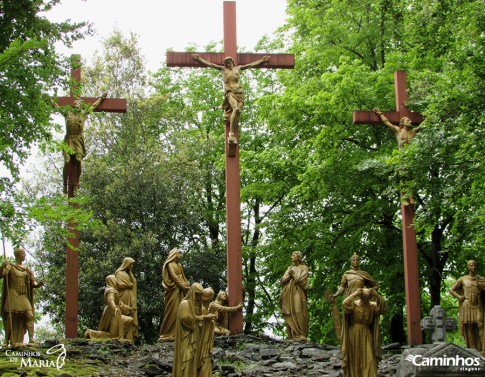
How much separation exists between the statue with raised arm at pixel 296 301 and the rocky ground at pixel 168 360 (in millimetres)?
436

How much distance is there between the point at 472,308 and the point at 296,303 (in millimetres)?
3127

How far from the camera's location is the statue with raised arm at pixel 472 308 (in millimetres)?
14766

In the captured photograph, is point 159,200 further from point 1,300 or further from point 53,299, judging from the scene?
point 1,300

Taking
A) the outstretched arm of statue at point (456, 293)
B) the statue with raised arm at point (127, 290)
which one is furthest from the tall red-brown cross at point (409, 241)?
the statue with raised arm at point (127, 290)

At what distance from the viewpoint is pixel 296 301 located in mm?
15078

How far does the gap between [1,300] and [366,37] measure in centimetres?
1316

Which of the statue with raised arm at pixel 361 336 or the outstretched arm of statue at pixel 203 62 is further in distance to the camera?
the outstretched arm of statue at pixel 203 62

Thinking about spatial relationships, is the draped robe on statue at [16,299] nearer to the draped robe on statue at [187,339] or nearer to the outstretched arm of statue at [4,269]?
the outstretched arm of statue at [4,269]

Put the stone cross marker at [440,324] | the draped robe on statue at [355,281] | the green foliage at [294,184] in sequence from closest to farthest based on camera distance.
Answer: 1. the stone cross marker at [440,324]
2. the draped robe on statue at [355,281]
3. the green foliage at [294,184]

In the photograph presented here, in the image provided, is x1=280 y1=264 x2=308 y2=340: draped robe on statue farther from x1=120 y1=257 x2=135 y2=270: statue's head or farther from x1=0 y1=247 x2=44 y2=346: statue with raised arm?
x1=0 y1=247 x2=44 y2=346: statue with raised arm

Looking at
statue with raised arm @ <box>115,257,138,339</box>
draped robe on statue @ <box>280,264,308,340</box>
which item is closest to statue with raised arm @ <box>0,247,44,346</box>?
statue with raised arm @ <box>115,257,138,339</box>

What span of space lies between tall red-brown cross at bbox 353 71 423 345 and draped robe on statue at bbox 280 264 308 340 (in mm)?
2264

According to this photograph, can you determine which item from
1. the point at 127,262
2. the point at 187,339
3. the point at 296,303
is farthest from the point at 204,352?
the point at 127,262

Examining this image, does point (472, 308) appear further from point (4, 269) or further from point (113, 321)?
point (4, 269)
